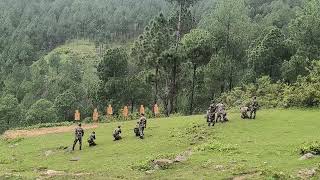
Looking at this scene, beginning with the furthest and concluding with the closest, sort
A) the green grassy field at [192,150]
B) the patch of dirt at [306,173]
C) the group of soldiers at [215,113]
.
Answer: the group of soldiers at [215,113] → the green grassy field at [192,150] → the patch of dirt at [306,173]

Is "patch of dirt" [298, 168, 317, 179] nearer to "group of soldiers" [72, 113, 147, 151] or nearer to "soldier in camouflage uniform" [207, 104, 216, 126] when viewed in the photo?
"soldier in camouflage uniform" [207, 104, 216, 126]

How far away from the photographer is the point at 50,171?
31.7m

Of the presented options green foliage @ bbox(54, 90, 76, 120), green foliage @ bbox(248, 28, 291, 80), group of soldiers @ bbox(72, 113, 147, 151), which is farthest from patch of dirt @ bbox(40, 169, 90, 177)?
green foliage @ bbox(54, 90, 76, 120)

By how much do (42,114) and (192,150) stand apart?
2633 inches

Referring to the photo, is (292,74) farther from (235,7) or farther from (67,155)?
(67,155)

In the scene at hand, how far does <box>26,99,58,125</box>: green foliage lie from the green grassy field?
160 feet

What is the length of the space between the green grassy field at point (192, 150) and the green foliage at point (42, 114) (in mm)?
48678

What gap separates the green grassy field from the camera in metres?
Answer: 27.7

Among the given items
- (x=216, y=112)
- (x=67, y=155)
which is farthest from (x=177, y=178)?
(x=216, y=112)

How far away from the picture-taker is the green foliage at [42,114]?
95938 mm

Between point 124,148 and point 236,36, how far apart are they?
46242mm

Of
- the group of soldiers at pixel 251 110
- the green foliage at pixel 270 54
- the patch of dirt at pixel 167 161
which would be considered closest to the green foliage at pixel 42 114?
the green foliage at pixel 270 54

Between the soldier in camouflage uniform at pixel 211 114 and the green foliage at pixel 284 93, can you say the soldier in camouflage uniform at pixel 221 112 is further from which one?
the green foliage at pixel 284 93

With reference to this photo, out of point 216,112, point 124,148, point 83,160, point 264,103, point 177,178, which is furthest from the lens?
point 264,103
